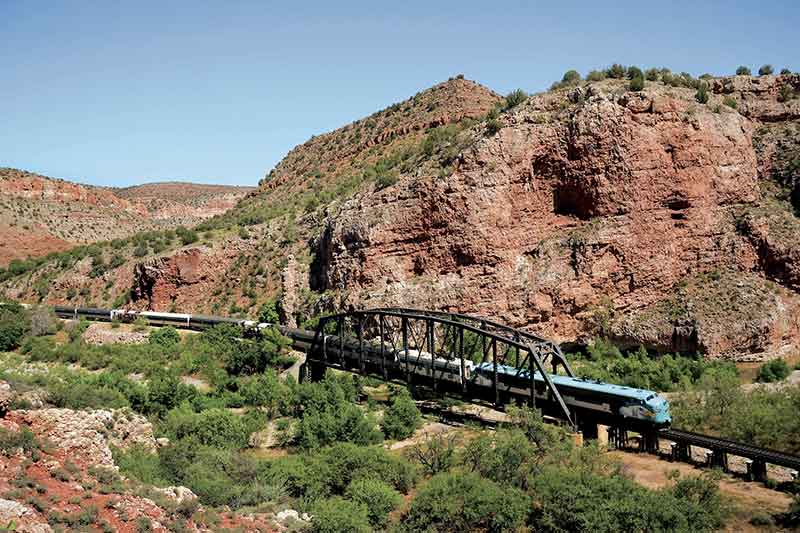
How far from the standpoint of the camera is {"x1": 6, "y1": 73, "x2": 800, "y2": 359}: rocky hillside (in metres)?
42.3

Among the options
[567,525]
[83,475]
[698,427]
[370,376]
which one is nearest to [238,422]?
[370,376]

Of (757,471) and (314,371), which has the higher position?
(314,371)

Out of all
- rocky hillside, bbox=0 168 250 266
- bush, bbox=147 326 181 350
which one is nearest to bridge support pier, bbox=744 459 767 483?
bush, bbox=147 326 181 350

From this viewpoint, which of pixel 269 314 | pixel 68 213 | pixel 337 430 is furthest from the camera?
pixel 68 213

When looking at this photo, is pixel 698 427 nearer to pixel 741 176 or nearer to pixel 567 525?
pixel 567 525

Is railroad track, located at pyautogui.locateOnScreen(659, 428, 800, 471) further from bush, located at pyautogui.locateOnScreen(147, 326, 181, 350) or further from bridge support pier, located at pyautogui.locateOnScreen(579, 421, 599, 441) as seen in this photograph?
bush, located at pyautogui.locateOnScreen(147, 326, 181, 350)

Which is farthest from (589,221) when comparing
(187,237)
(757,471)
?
(187,237)

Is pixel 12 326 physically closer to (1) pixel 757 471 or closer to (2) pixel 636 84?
(2) pixel 636 84

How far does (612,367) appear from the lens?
39281 millimetres

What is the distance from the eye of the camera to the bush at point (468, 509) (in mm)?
20062

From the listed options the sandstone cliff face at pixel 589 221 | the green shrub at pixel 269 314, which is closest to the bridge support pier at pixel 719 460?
the sandstone cliff face at pixel 589 221

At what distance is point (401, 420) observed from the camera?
3350 cm

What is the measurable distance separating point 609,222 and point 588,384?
17.0 metres

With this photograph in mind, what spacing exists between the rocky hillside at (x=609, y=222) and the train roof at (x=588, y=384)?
35.2 feet
